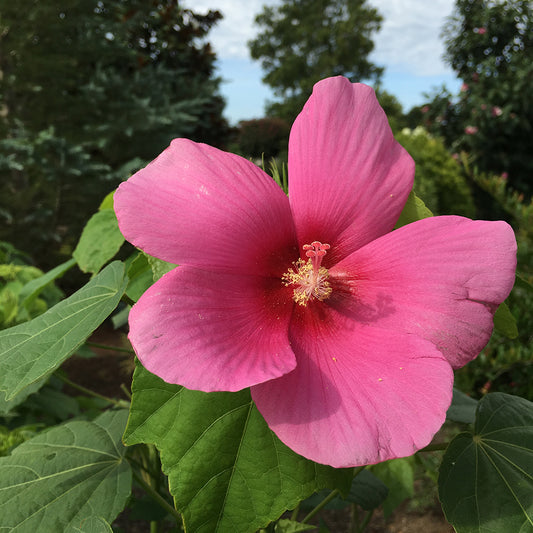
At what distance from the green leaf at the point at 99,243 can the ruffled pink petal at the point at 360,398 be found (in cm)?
64

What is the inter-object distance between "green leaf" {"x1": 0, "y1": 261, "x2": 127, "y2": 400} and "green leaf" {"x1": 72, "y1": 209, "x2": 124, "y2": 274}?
232 millimetres

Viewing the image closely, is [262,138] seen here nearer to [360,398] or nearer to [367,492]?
[367,492]

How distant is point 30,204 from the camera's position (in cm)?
615

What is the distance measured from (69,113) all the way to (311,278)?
696cm

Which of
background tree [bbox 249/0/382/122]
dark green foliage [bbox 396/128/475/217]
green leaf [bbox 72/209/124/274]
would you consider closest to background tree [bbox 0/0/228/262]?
dark green foliage [bbox 396/128/475/217]

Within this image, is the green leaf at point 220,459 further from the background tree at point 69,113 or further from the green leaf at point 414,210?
the background tree at point 69,113

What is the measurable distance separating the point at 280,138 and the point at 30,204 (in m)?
7.45

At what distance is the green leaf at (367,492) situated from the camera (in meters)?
1.13

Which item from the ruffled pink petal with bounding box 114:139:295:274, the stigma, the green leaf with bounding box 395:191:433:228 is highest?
the ruffled pink petal with bounding box 114:139:295:274

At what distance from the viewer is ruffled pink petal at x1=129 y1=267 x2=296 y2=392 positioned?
525 millimetres

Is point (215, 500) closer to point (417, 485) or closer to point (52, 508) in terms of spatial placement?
point (52, 508)

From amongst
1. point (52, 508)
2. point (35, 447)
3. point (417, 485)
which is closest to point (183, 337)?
point (52, 508)

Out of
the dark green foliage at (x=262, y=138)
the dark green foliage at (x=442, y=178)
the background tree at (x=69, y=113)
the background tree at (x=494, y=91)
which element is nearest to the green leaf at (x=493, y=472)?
the background tree at (x=69, y=113)

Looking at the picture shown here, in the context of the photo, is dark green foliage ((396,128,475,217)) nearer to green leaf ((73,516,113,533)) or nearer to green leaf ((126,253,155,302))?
green leaf ((126,253,155,302))
